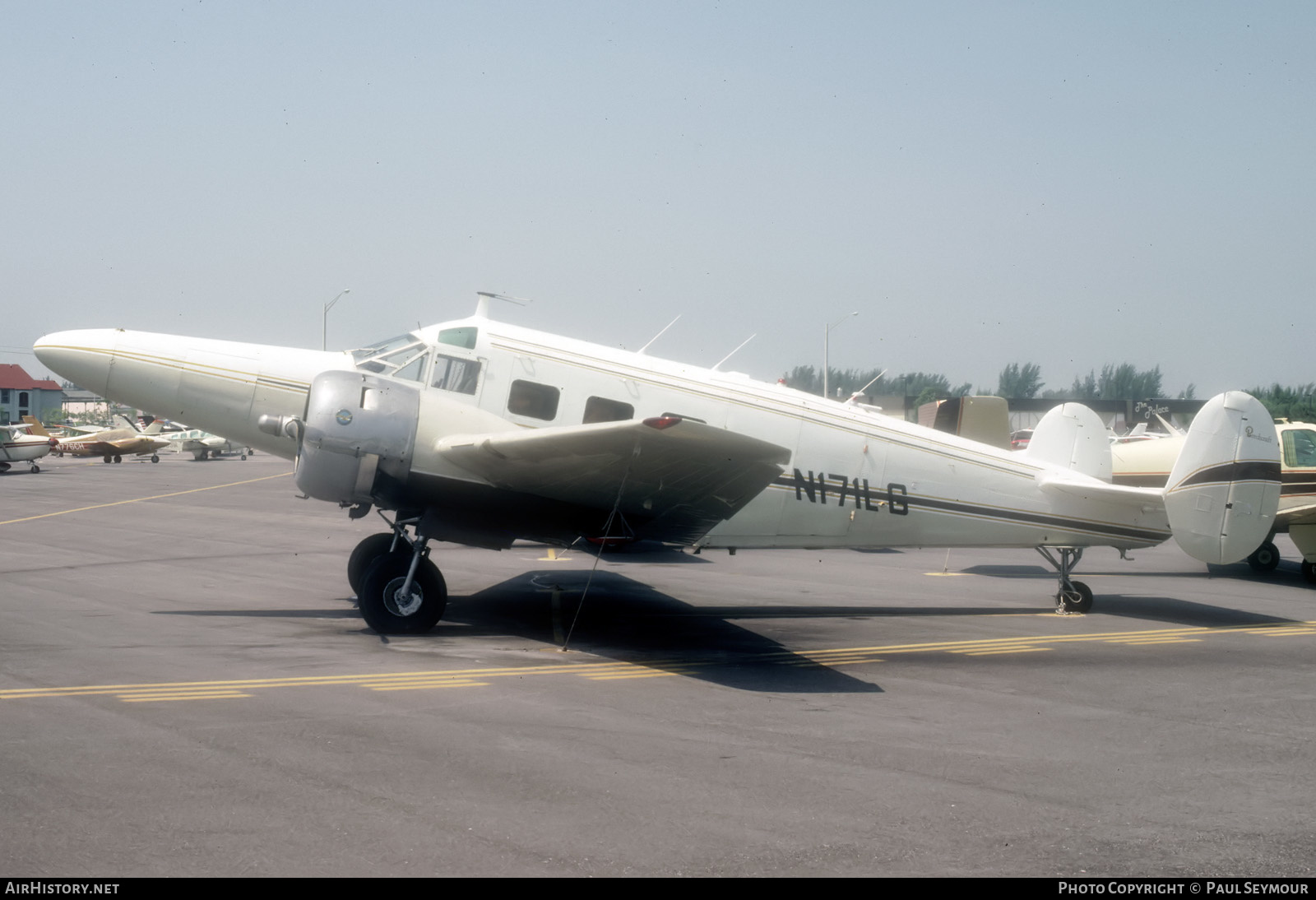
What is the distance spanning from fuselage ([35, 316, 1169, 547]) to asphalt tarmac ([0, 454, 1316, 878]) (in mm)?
1354

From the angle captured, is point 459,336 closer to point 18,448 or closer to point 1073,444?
point 1073,444

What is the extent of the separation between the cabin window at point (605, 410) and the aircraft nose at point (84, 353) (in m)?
5.70

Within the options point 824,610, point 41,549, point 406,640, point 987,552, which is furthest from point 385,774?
point 987,552

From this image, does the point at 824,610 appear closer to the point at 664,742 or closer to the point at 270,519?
the point at 664,742

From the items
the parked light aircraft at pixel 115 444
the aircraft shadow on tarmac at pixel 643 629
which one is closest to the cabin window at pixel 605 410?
the aircraft shadow on tarmac at pixel 643 629

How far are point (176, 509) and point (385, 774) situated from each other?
23130 mm

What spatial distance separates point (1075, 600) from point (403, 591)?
948 centimetres

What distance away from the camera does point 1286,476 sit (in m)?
18.5

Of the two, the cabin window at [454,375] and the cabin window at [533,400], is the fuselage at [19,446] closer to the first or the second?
the cabin window at [454,375]

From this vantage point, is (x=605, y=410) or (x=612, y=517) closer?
(x=612, y=517)

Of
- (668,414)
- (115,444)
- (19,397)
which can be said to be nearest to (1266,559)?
(668,414)

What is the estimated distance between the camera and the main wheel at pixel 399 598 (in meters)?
11.1

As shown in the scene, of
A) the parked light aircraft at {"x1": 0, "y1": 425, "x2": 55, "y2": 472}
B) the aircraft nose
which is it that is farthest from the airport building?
the aircraft nose

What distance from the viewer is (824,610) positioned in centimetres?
1395
